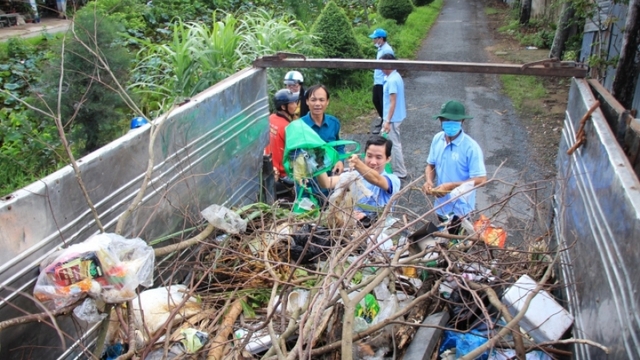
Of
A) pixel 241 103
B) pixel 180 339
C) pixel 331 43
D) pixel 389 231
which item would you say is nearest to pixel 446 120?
pixel 389 231

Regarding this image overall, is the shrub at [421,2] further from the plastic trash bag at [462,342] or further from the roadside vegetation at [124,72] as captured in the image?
the plastic trash bag at [462,342]

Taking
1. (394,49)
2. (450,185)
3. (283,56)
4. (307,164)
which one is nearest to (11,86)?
(283,56)

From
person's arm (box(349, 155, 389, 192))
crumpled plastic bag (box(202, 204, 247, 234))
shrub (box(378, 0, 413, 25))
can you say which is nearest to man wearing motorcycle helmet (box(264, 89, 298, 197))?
person's arm (box(349, 155, 389, 192))

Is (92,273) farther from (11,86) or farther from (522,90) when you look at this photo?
(522,90)

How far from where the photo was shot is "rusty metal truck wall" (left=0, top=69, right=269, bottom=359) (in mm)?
2045

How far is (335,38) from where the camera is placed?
403 inches

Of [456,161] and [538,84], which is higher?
[456,161]

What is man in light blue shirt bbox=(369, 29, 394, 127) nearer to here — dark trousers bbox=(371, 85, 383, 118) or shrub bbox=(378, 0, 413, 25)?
dark trousers bbox=(371, 85, 383, 118)

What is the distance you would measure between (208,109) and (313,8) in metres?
11.8

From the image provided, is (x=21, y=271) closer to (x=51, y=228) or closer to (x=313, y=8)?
(x=51, y=228)

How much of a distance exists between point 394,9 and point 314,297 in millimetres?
15541

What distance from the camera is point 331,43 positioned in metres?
10.2

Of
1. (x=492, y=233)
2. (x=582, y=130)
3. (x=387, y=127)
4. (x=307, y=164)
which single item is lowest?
(x=387, y=127)

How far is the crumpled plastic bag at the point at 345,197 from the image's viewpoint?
3158 mm
